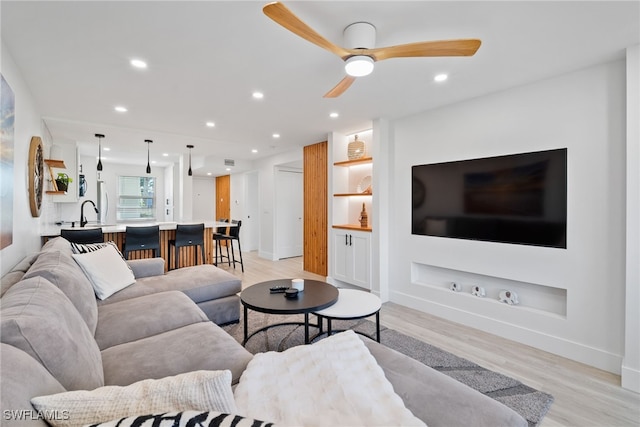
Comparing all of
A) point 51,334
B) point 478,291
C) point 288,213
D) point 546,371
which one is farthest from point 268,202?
point 51,334

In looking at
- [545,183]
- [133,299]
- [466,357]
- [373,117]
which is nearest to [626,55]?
[545,183]

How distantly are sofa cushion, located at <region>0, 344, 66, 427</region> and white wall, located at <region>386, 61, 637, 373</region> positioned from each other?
10.9ft

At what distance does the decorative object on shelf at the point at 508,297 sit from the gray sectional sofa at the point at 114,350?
2.07 metres

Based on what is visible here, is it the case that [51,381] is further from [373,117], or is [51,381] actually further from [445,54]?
[373,117]

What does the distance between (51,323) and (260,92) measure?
2510mm

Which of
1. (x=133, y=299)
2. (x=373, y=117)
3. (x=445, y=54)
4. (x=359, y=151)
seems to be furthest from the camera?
(x=359, y=151)

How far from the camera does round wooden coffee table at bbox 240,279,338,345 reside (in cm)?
214

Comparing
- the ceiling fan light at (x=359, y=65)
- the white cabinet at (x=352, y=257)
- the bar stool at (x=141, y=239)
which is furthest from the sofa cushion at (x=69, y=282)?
the white cabinet at (x=352, y=257)

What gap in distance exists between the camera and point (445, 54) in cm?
185

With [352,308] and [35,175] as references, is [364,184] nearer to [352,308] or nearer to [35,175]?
[352,308]

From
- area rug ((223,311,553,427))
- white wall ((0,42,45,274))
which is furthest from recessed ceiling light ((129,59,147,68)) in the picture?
area rug ((223,311,553,427))

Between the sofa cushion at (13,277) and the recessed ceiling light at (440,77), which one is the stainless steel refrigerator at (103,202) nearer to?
the sofa cushion at (13,277)

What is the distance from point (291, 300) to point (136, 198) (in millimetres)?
8298

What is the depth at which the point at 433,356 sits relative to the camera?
96.3 inches
